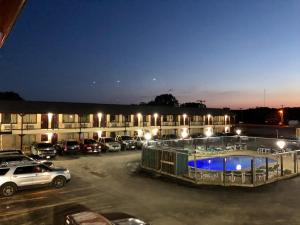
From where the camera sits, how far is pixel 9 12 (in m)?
3.31

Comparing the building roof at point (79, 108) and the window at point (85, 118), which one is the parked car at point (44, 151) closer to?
the building roof at point (79, 108)

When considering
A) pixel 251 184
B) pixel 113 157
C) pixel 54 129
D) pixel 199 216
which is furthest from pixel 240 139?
pixel 199 216

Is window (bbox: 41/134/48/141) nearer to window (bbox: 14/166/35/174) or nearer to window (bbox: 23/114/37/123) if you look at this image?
window (bbox: 23/114/37/123)

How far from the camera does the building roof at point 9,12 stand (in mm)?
3088

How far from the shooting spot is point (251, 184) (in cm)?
1970

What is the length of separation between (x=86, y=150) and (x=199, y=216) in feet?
75.4

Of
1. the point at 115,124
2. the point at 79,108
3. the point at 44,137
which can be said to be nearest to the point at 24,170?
the point at 44,137

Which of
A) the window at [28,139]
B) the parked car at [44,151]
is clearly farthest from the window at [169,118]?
the parked car at [44,151]

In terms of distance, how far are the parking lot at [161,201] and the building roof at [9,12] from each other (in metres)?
10.9

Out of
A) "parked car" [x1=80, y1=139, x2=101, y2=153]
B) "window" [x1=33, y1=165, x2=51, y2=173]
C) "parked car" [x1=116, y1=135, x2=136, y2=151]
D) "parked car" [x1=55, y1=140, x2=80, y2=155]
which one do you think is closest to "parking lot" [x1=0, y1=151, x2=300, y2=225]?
"window" [x1=33, y1=165, x2=51, y2=173]

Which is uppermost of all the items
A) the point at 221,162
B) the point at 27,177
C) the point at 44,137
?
the point at 44,137

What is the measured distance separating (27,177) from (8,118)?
23.3 m

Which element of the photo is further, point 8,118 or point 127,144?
point 127,144

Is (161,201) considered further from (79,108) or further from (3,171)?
(79,108)
